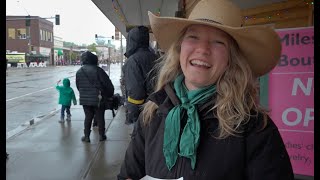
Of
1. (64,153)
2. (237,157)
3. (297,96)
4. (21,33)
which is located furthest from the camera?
(21,33)

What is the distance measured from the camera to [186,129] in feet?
4.84

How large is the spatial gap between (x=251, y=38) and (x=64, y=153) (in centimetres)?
566

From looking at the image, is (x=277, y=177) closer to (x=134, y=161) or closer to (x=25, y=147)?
(x=134, y=161)

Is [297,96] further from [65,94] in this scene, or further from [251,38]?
[65,94]

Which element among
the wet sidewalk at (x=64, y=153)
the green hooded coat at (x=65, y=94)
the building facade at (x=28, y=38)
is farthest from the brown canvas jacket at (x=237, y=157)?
the building facade at (x=28, y=38)

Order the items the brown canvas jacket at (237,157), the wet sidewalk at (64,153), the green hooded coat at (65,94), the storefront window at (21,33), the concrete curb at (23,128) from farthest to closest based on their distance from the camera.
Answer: the storefront window at (21,33)
the green hooded coat at (65,94)
the concrete curb at (23,128)
the wet sidewalk at (64,153)
the brown canvas jacket at (237,157)

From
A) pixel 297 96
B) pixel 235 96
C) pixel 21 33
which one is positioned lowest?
pixel 297 96

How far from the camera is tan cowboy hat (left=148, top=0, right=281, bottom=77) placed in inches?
58.6

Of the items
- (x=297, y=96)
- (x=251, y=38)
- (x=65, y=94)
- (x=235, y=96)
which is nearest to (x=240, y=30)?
(x=251, y=38)

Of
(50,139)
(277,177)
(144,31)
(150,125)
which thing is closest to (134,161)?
(150,125)

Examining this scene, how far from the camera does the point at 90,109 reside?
23.6 ft

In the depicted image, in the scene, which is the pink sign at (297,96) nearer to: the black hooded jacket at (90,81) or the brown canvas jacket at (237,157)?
the brown canvas jacket at (237,157)

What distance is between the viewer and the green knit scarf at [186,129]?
1434 millimetres

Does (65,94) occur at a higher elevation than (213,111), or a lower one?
lower
